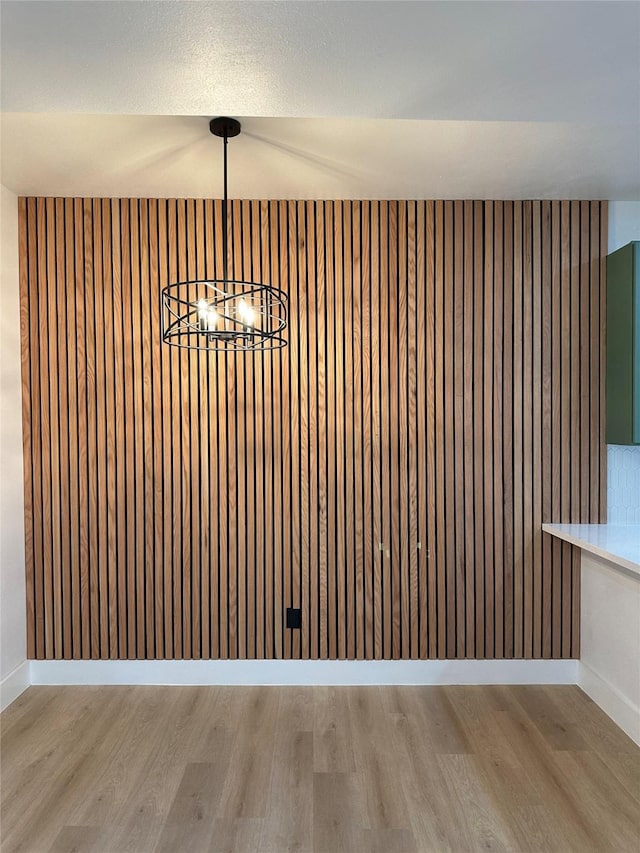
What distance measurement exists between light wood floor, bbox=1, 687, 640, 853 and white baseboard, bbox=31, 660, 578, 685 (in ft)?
0.22

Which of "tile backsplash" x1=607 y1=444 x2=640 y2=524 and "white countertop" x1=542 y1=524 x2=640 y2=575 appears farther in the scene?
"tile backsplash" x1=607 y1=444 x2=640 y2=524

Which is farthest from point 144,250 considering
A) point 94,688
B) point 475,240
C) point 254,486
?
point 94,688

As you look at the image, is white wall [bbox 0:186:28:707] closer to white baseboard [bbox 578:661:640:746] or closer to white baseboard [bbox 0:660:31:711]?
white baseboard [bbox 0:660:31:711]

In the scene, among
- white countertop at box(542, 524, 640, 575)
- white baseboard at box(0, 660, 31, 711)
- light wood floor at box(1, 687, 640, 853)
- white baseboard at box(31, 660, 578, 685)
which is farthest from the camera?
white baseboard at box(31, 660, 578, 685)

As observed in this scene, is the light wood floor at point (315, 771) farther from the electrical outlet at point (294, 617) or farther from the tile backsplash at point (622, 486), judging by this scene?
the tile backsplash at point (622, 486)

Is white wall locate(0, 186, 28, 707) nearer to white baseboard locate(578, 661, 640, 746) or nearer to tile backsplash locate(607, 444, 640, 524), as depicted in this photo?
white baseboard locate(578, 661, 640, 746)

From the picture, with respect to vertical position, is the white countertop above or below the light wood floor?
above

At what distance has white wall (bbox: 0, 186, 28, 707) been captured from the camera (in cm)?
318

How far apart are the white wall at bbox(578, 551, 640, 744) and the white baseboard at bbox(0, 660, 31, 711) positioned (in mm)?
3313
